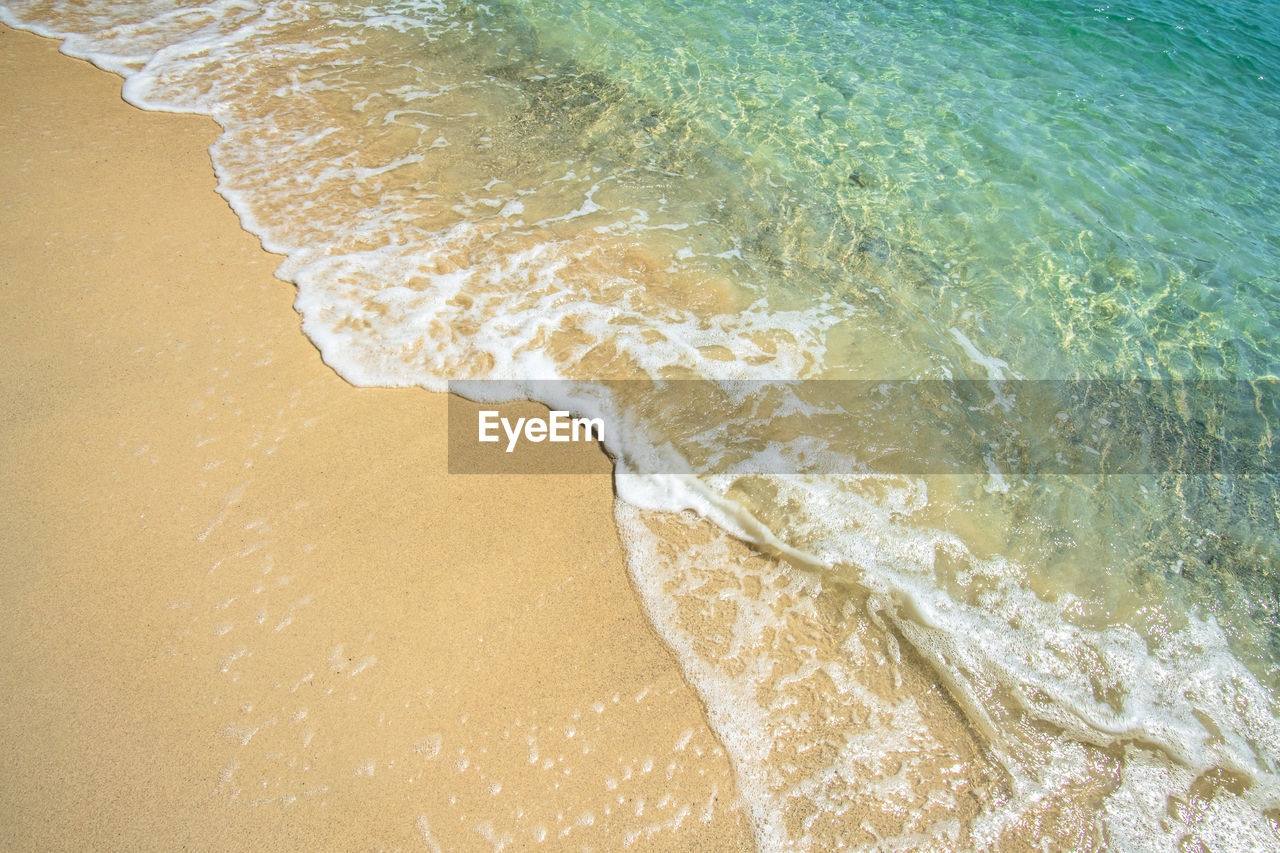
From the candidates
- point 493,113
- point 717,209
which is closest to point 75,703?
point 717,209

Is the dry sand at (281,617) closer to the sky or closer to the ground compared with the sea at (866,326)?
closer to the ground

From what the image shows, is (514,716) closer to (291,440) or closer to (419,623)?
(419,623)

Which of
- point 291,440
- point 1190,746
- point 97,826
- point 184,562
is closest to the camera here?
point 97,826

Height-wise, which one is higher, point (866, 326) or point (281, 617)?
point (866, 326)

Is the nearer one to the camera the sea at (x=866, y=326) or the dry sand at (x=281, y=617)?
the dry sand at (x=281, y=617)

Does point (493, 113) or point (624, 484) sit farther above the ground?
point (493, 113)
